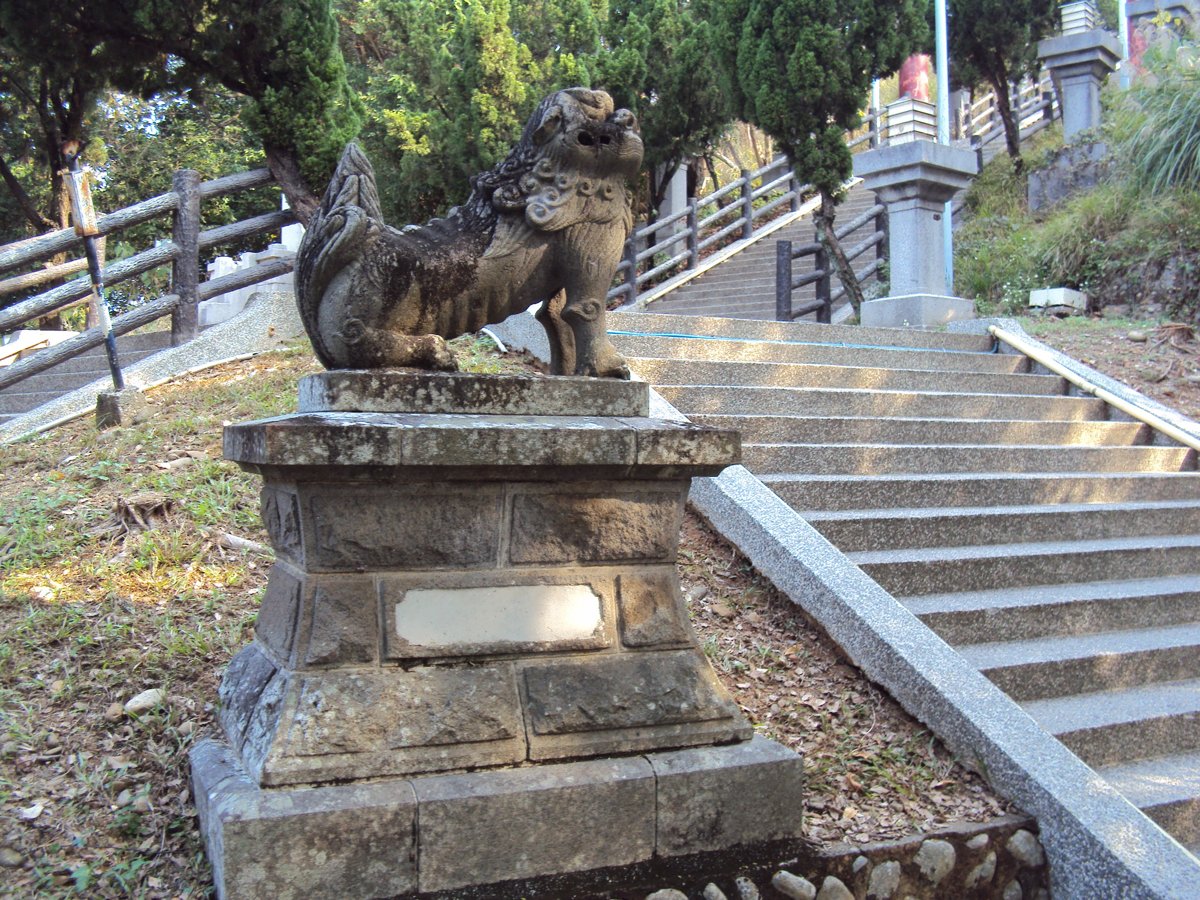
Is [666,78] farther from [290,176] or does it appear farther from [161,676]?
[161,676]

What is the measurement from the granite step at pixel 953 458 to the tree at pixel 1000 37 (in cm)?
1162

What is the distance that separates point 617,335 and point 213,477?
256 centimetres

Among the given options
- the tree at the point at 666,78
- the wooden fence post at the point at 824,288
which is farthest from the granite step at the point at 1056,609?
the tree at the point at 666,78

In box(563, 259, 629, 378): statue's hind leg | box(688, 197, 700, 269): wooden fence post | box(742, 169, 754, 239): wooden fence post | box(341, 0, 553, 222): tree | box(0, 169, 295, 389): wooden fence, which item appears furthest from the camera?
box(742, 169, 754, 239): wooden fence post

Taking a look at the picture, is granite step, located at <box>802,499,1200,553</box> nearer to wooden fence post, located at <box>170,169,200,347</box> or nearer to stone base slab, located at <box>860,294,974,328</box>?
stone base slab, located at <box>860,294,974,328</box>

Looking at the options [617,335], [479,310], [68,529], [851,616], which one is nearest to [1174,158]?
[617,335]

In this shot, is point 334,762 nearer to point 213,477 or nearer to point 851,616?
point 851,616

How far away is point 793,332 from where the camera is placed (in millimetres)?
7324

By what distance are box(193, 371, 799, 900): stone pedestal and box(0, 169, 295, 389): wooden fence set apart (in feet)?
16.7

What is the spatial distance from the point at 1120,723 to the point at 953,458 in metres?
2.22

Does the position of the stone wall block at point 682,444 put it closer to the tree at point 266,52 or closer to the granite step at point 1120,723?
the granite step at point 1120,723

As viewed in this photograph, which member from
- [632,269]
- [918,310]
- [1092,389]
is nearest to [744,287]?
[632,269]

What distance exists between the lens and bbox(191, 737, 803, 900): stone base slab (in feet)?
7.24

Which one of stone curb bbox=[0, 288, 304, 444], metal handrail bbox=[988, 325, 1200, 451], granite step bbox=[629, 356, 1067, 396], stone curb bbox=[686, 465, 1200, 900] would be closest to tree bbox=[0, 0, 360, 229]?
stone curb bbox=[0, 288, 304, 444]
